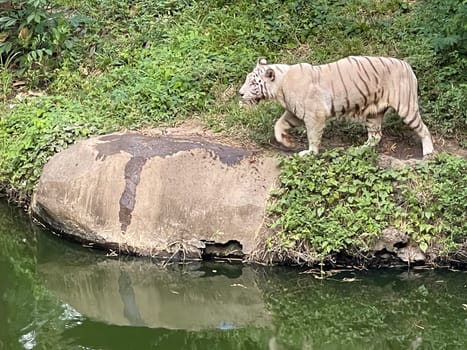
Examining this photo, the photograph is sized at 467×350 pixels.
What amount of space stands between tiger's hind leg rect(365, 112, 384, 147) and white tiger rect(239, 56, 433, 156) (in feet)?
0.19

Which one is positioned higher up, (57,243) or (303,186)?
(303,186)

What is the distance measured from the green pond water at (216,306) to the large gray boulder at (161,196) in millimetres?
178

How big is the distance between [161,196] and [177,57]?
2.33 m

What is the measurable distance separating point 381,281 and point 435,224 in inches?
23.0

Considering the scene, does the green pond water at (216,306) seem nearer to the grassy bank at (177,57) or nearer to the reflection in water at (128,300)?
the reflection in water at (128,300)

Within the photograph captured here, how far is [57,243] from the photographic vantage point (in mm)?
6285

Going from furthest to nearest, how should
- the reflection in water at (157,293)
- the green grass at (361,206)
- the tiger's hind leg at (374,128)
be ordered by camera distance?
the tiger's hind leg at (374,128) < the green grass at (361,206) < the reflection in water at (157,293)

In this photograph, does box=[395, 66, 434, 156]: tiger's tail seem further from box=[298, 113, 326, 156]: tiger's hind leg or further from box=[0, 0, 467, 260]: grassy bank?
box=[298, 113, 326, 156]: tiger's hind leg

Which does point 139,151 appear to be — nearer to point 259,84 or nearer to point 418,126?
point 259,84

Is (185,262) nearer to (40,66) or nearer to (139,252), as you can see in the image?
(139,252)

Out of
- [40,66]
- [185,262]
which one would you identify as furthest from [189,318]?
[40,66]

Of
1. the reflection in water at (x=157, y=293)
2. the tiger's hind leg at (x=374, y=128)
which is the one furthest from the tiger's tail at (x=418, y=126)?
the reflection in water at (x=157, y=293)

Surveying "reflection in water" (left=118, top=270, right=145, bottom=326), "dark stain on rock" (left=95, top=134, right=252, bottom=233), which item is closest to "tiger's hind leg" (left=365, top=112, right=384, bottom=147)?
"dark stain on rock" (left=95, top=134, right=252, bottom=233)

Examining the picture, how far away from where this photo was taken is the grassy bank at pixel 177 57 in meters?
6.79
